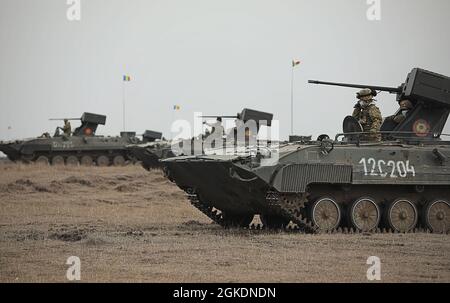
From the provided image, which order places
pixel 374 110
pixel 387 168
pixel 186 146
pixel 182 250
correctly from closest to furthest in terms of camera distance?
pixel 182 250 < pixel 387 168 < pixel 374 110 < pixel 186 146

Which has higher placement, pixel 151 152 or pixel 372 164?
pixel 372 164

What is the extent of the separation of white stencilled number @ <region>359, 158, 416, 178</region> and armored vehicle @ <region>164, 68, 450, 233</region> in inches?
0.8

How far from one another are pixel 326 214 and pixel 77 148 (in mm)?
33723

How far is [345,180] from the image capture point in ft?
55.8

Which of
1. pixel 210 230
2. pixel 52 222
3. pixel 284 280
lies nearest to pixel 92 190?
pixel 52 222

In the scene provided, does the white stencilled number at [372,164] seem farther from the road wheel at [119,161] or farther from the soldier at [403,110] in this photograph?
the road wheel at [119,161]

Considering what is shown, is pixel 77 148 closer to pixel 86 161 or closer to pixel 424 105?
pixel 86 161

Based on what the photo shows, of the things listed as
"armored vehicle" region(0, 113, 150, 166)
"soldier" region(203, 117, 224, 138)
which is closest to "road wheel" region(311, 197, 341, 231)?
"soldier" region(203, 117, 224, 138)

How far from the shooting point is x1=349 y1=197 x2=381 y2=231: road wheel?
17.5m

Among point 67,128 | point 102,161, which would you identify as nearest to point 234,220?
point 102,161

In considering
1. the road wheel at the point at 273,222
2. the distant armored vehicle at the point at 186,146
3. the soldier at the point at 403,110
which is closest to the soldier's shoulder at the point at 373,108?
the soldier at the point at 403,110
